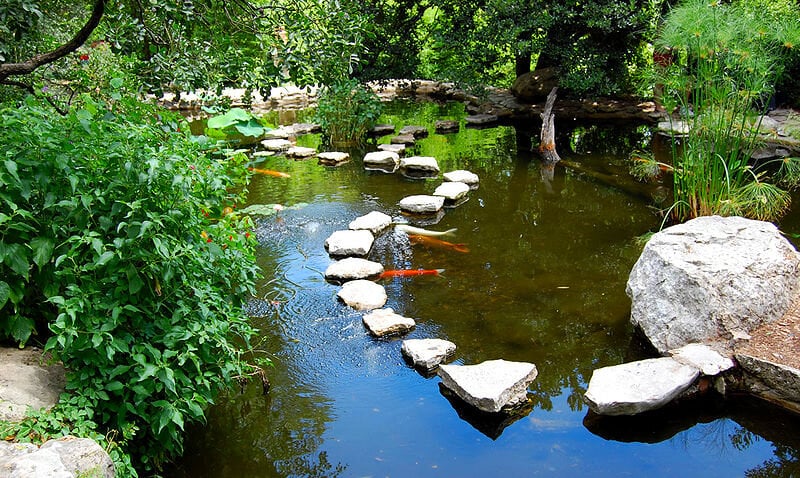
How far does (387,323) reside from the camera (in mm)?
4656

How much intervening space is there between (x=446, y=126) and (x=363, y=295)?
7.10 metres

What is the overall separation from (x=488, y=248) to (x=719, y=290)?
7.83ft

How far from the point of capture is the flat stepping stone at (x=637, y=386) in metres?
3.70

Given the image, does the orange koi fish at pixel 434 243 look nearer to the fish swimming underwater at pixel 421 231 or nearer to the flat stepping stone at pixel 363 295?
the fish swimming underwater at pixel 421 231

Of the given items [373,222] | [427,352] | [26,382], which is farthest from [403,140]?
[26,382]

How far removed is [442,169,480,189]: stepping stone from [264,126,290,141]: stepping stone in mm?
3871

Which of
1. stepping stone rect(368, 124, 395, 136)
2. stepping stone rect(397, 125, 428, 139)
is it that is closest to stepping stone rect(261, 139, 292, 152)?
stepping stone rect(368, 124, 395, 136)

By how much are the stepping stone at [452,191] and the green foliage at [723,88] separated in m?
2.55

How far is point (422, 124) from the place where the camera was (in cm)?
1199

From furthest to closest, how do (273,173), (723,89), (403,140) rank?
(403,140)
(273,173)
(723,89)

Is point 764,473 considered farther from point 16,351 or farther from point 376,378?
point 16,351

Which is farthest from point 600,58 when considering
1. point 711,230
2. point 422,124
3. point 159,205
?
point 159,205

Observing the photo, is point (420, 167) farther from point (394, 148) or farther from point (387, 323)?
point (387, 323)

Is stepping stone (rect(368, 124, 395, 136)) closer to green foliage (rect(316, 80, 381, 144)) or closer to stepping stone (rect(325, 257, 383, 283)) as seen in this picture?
green foliage (rect(316, 80, 381, 144))
